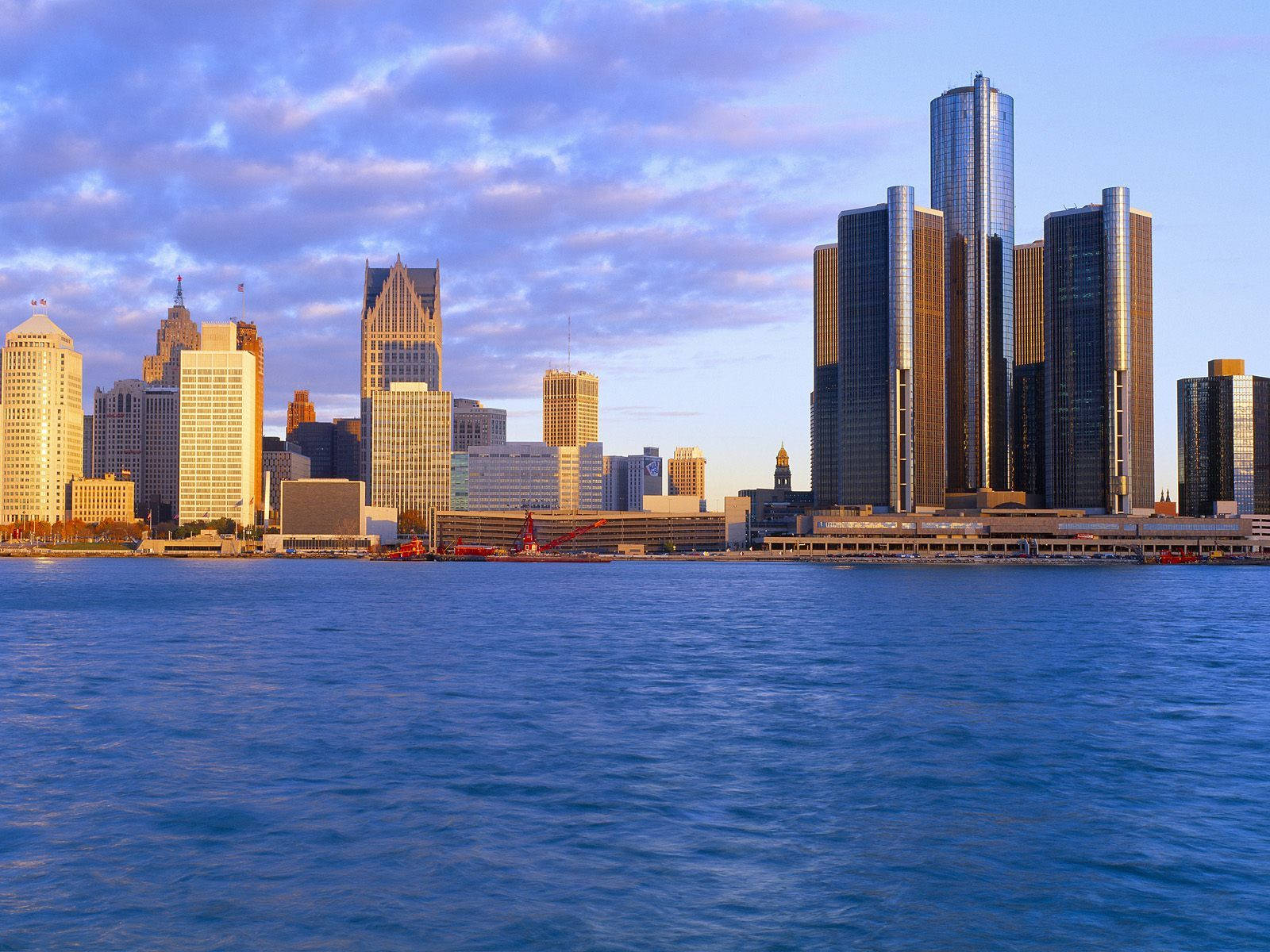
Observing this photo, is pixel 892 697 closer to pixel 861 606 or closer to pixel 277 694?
pixel 277 694

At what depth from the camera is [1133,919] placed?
25.2 metres

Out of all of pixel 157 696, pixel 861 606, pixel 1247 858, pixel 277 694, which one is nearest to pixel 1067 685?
pixel 1247 858

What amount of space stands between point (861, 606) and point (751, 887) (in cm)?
9512

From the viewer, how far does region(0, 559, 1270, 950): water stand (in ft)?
81.6

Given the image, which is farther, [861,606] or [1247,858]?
[861,606]

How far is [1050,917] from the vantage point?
82.4 feet

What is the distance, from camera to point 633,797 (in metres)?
34.6

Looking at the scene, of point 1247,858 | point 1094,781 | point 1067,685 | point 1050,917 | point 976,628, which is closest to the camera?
point 1050,917

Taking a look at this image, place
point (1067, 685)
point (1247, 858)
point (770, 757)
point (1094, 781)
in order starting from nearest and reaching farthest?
point (1247, 858) → point (1094, 781) → point (770, 757) → point (1067, 685)

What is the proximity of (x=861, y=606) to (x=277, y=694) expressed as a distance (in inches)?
3021

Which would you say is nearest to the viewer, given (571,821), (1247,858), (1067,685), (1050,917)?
(1050,917)

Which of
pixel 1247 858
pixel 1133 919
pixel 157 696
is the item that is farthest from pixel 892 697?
pixel 157 696

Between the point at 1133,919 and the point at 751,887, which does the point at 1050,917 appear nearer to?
the point at 1133,919

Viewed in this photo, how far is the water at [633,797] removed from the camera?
81.6 feet
